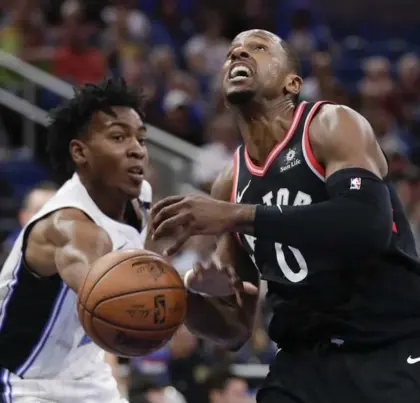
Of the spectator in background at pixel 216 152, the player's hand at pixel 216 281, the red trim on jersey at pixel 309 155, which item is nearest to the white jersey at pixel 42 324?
the player's hand at pixel 216 281

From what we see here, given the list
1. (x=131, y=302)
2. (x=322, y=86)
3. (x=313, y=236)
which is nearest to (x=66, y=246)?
(x=131, y=302)

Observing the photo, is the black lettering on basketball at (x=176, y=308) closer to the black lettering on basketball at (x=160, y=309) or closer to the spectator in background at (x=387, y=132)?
the black lettering on basketball at (x=160, y=309)

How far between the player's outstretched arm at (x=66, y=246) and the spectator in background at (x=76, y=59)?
6.20 metres

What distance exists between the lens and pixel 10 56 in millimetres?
9742

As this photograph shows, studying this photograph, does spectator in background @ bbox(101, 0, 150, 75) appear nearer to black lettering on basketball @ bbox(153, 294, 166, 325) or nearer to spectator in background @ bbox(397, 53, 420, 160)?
spectator in background @ bbox(397, 53, 420, 160)

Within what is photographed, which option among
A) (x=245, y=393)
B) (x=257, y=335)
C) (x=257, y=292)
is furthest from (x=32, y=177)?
(x=257, y=292)

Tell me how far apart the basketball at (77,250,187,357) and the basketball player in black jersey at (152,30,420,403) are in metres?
0.20

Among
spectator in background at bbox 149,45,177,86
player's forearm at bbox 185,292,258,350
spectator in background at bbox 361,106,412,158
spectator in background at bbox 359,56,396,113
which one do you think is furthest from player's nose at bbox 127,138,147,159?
spectator in background at bbox 149,45,177,86

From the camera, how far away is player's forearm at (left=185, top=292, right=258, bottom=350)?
400cm

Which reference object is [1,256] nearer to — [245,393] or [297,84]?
[245,393]

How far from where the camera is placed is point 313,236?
3.21 meters

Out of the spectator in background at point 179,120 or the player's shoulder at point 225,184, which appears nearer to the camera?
the player's shoulder at point 225,184

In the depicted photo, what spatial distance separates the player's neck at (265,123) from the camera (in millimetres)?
3701

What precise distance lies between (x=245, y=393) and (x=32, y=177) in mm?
3795
